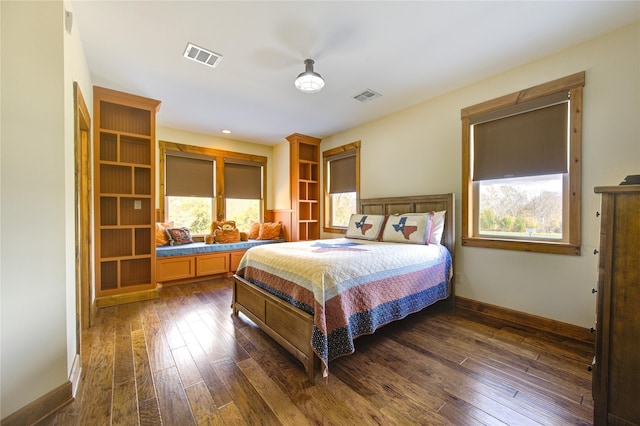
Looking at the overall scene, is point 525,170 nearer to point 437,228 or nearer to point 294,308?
point 437,228

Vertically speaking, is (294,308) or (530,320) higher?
(294,308)

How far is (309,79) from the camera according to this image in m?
2.40

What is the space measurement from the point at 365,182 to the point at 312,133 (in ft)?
4.67

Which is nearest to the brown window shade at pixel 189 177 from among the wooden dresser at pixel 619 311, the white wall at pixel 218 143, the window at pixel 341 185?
the white wall at pixel 218 143

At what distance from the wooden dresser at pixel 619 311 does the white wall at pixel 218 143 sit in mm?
5150

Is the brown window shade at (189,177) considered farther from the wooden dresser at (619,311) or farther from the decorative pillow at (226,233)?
the wooden dresser at (619,311)

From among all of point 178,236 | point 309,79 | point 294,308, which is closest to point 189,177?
point 178,236

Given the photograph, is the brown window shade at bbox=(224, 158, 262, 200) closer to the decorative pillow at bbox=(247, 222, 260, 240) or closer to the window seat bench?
the decorative pillow at bbox=(247, 222, 260, 240)

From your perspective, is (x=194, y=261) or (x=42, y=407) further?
(x=194, y=261)

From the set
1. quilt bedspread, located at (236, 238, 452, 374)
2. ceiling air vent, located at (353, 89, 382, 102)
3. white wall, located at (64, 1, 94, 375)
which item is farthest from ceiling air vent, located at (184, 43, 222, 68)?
quilt bedspread, located at (236, 238, 452, 374)

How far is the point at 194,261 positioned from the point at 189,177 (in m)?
1.60

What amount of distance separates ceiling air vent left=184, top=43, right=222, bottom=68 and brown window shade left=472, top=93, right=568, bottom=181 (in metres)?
2.82

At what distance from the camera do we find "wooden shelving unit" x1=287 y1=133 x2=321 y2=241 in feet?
16.1

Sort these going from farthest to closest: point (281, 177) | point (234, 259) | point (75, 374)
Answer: point (281, 177) → point (234, 259) → point (75, 374)
